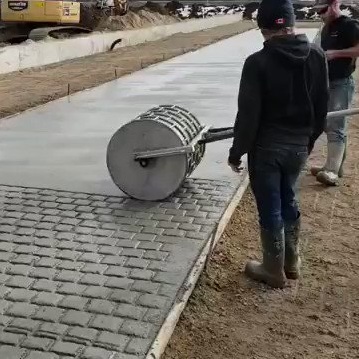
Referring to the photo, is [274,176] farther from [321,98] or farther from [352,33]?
[352,33]

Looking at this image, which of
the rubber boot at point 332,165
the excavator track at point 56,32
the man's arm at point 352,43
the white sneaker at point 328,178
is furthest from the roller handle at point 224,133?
the excavator track at point 56,32

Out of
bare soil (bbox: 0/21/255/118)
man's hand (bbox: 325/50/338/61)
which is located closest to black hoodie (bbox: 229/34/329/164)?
man's hand (bbox: 325/50/338/61)

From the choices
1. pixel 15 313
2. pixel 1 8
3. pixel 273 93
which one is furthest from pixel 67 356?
pixel 1 8

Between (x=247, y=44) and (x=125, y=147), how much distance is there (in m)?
19.1

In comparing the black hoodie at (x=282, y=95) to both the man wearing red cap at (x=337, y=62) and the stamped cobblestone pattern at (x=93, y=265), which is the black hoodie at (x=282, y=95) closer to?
the stamped cobblestone pattern at (x=93, y=265)

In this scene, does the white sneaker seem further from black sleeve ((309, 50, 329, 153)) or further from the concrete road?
black sleeve ((309, 50, 329, 153))

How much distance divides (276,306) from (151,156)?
200 centimetres

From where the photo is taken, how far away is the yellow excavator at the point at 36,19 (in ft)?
80.5

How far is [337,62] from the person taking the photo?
634 cm

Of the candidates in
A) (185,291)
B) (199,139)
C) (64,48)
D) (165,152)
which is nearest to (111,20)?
(64,48)

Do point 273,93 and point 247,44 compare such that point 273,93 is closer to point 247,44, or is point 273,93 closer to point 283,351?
point 283,351

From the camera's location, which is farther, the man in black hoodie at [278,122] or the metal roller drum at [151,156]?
the metal roller drum at [151,156]

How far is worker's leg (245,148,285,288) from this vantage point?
4.39 meters

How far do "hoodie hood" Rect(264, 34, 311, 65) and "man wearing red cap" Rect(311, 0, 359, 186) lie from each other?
220 centimetres
